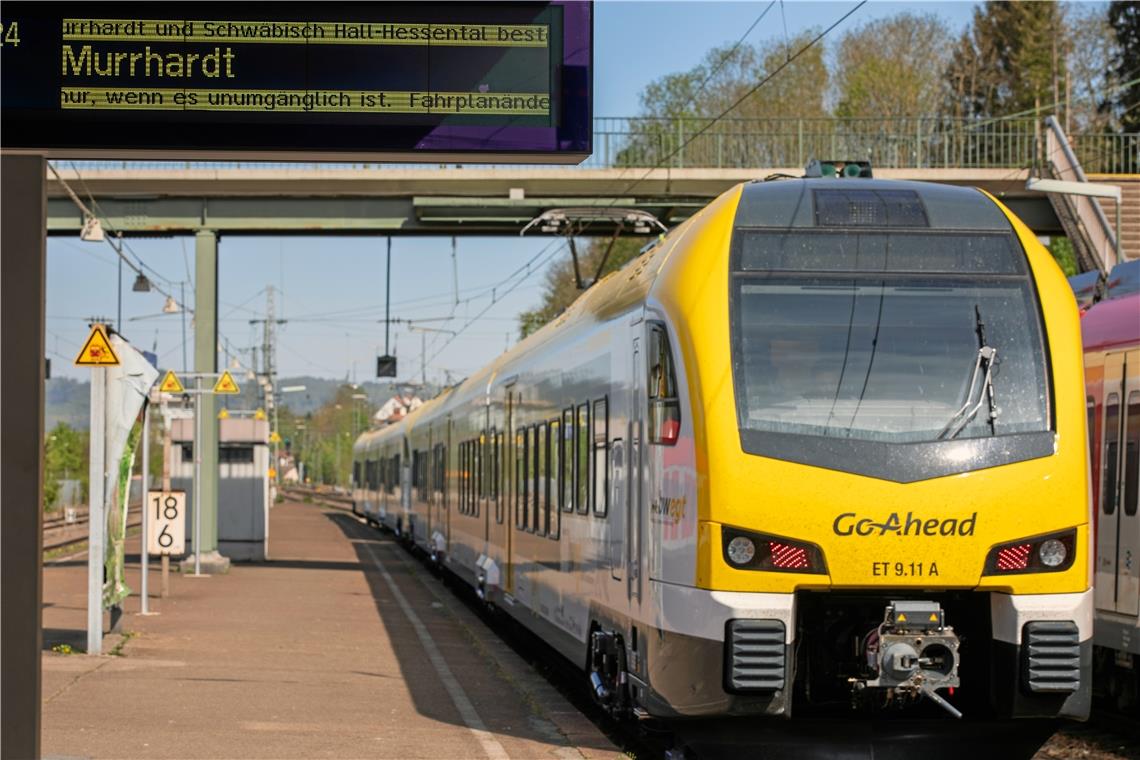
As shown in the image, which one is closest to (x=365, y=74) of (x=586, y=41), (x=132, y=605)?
(x=586, y=41)

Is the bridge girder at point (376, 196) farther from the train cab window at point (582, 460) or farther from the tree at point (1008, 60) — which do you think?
the tree at point (1008, 60)

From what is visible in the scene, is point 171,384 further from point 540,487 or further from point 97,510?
point 540,487

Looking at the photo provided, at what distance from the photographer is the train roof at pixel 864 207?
958 cm

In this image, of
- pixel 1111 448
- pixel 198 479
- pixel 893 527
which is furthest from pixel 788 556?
pixel 198 479

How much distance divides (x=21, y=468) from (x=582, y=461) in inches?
224

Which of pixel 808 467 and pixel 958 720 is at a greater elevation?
pixel 808 467

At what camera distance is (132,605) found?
21625 mm

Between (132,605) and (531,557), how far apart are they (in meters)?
7.65

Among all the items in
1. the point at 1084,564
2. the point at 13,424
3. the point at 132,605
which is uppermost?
the point at 13,424

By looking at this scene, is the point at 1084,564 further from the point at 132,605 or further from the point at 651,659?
the point at 132,605

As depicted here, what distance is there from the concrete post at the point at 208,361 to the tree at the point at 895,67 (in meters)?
48.9

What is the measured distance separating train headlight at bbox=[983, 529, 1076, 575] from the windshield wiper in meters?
0.59

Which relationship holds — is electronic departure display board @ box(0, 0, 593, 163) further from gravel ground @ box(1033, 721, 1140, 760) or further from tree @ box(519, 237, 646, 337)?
tree @ box(519, 237, 646, 337)

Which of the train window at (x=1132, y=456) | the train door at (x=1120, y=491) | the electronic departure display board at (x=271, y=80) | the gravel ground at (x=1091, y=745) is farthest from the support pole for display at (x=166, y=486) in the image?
the electronic departure display board at (x=271, y=80)
